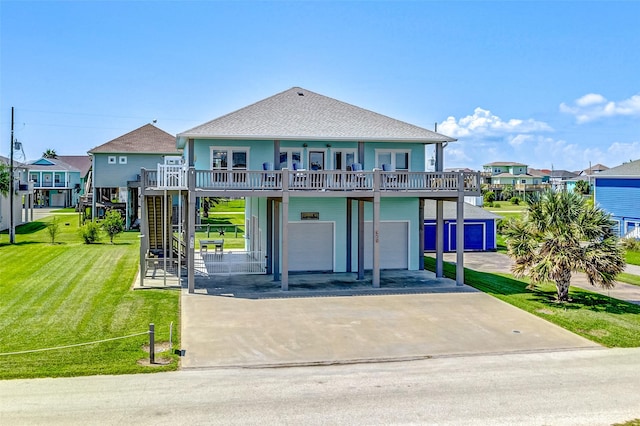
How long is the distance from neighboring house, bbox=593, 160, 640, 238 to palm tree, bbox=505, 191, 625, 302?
1796 centimetres

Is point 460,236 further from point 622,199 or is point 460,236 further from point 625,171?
point 625,171

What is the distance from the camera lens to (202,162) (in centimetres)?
2166

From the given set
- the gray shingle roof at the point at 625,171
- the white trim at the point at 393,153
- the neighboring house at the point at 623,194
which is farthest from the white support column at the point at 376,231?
the gray shingle roof at the point at 625,171

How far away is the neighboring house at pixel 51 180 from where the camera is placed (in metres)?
66.3

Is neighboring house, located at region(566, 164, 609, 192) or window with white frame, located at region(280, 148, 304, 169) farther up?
neighboring house, located at region(566, 164, 609, 192)

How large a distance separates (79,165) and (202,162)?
6166 cm

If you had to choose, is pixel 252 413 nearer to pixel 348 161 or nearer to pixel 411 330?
pixel 411 330

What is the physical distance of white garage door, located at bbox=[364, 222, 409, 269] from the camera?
2327 cm

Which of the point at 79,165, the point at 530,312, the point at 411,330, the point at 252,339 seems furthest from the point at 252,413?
the point at 79,165

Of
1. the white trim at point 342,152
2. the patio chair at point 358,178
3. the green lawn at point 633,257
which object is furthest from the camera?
the green lawn at point 633,257

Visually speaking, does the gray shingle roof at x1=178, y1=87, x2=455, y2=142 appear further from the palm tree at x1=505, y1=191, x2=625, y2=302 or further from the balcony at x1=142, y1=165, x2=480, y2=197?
the palm tree at x1=505, y1=191, x2=625, y2=302

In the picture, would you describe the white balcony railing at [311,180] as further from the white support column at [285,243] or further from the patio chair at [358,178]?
the white support column at [285,243]

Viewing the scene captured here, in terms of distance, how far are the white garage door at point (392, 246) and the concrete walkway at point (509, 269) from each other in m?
3.65

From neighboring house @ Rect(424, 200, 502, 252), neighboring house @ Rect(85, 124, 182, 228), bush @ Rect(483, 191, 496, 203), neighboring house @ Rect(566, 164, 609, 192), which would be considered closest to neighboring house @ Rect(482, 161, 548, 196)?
neighboring house @ Rect(566, 164, 609, 192)
